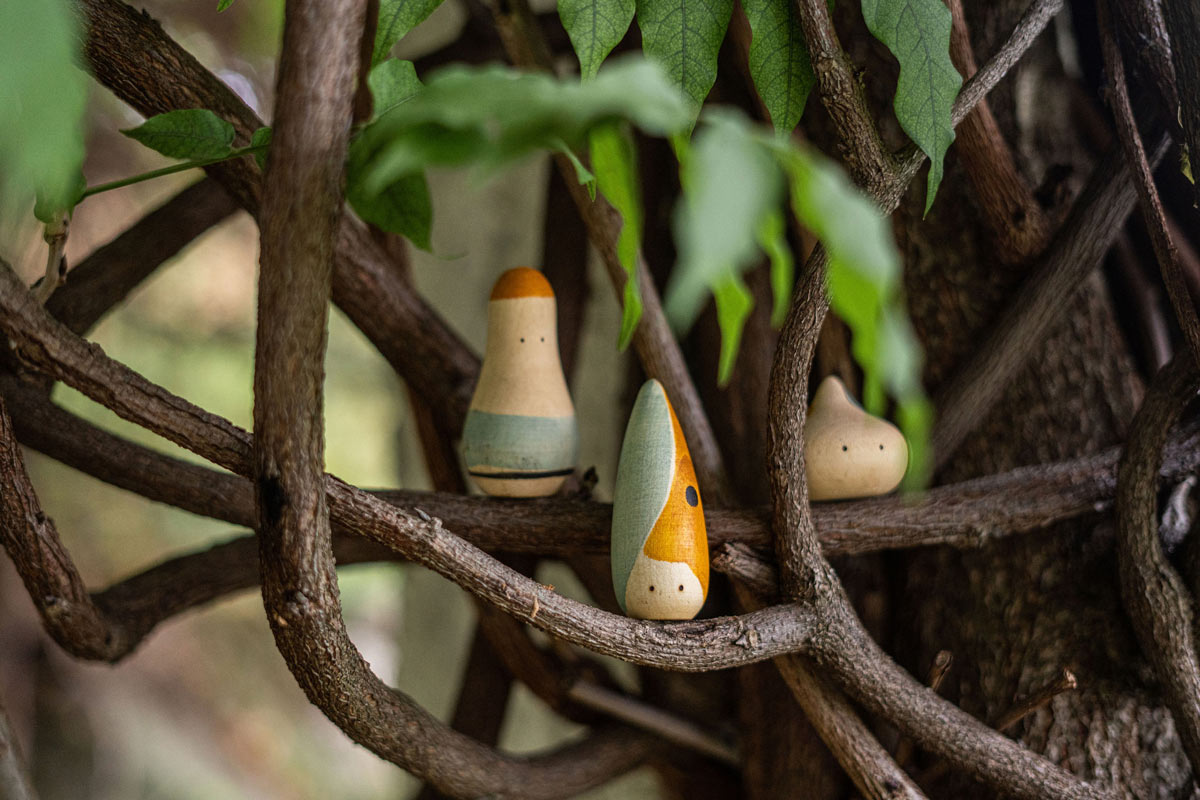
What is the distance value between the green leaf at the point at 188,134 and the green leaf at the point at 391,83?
0.22 feet

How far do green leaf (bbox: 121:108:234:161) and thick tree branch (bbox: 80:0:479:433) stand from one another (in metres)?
0.06

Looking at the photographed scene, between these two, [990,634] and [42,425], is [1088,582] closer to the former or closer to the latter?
[990,634]

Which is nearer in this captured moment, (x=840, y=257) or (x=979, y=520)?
(x=840, y=257)

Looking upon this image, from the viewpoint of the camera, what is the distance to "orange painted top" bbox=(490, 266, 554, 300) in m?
0.45

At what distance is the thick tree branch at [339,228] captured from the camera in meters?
0.36

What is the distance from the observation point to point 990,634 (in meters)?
0.50

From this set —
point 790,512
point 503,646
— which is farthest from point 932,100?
point 503,646

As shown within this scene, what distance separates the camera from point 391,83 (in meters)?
0.30

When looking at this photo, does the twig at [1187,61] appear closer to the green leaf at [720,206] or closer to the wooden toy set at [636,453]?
the wooden toy set at [636,453]

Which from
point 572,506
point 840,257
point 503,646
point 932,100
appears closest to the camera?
point 840,257

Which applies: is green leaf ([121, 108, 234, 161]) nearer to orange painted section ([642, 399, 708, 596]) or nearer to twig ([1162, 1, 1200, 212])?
orange painted section ([642, 399, 708, 596])

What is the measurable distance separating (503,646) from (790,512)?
26 centimetres

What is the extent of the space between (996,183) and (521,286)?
0.26 m

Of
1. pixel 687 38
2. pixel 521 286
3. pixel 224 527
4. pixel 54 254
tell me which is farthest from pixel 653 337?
pixel 224 527
